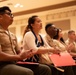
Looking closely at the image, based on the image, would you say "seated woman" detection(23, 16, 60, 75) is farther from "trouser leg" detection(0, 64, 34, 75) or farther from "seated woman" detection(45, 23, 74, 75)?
"trouser leg" detection(0, 64, 34, 75)

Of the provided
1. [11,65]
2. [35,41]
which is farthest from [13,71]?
[35,41]

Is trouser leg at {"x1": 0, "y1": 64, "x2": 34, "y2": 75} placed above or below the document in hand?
above

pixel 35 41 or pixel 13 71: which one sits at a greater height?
pixel 35 41

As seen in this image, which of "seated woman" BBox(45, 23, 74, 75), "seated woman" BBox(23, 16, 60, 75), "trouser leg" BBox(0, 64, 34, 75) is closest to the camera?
"trouser leg" BBox(0, 64, 34, 75)

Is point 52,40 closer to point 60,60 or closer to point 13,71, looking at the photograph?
point 60,60

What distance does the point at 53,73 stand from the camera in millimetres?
2771

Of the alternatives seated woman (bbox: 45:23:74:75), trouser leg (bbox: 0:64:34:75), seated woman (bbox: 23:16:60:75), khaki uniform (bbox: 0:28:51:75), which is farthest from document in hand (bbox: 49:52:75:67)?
trouser leg (bbox: 0:64:34:75)

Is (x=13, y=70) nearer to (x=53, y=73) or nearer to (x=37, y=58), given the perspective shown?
(x=37, y=58)

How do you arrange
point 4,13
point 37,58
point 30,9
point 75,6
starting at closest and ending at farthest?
point 4,13 → point 37,58 → point 75,6 → point 30,9

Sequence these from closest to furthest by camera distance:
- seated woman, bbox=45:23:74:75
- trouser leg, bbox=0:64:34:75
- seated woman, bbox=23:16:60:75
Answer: trouser leg, bbox=0:64:34:75 < seated woman, bbox=23:16:60:75 < seated woman, bbox=45:23:74:75

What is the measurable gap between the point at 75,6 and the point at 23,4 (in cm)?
211

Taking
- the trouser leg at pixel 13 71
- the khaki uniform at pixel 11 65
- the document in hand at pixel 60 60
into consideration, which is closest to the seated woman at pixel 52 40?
the document in hand at pixel 60 60

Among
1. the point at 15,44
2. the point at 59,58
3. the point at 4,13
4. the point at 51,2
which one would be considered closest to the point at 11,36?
the point at 15,44

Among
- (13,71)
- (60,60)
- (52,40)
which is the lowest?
(60,60)
